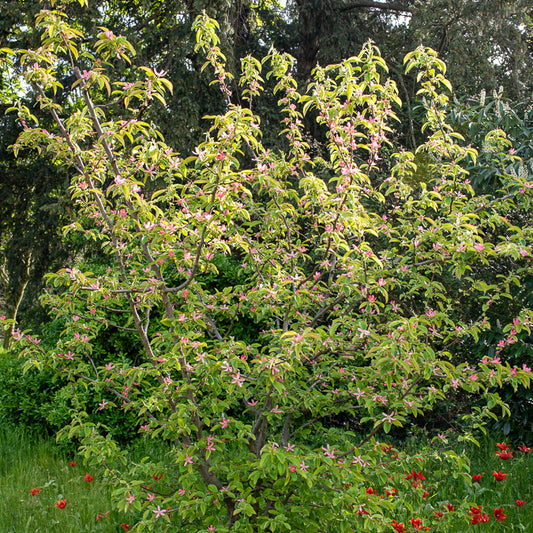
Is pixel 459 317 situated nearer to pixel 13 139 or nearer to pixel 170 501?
pixel 170 501

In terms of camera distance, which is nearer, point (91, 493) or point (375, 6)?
point (91, 493)

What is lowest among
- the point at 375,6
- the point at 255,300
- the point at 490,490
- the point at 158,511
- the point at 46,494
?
the point at 46,494

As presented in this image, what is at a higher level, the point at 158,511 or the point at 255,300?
the point at 255,300

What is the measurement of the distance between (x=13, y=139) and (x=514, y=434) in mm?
7906

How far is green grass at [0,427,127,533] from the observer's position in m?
3.27

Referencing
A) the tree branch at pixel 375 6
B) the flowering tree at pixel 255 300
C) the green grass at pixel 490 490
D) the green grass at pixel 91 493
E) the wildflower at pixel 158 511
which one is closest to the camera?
the flowering tree at pixel 255 300

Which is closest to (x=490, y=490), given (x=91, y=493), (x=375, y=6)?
(x=91, y=493)

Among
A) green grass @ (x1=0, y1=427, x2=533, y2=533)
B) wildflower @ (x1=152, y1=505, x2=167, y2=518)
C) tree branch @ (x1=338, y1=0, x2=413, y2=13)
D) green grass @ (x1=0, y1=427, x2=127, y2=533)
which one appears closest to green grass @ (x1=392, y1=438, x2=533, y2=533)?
green grass @ (x1=0, y1=427, x2=533, y2=533)

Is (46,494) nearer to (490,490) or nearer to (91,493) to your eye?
(91,493)

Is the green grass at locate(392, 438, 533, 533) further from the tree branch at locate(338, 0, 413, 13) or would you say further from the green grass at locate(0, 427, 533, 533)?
the tree branch at locate(338, 0, 413, 13)

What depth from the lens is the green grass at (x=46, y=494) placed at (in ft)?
10.7

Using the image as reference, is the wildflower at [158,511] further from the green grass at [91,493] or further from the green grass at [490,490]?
the green grass at [490,490]

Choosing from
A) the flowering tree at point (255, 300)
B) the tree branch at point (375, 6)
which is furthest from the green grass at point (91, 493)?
the tree branch at point (375, 6)

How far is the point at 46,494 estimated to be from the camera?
146 inches
